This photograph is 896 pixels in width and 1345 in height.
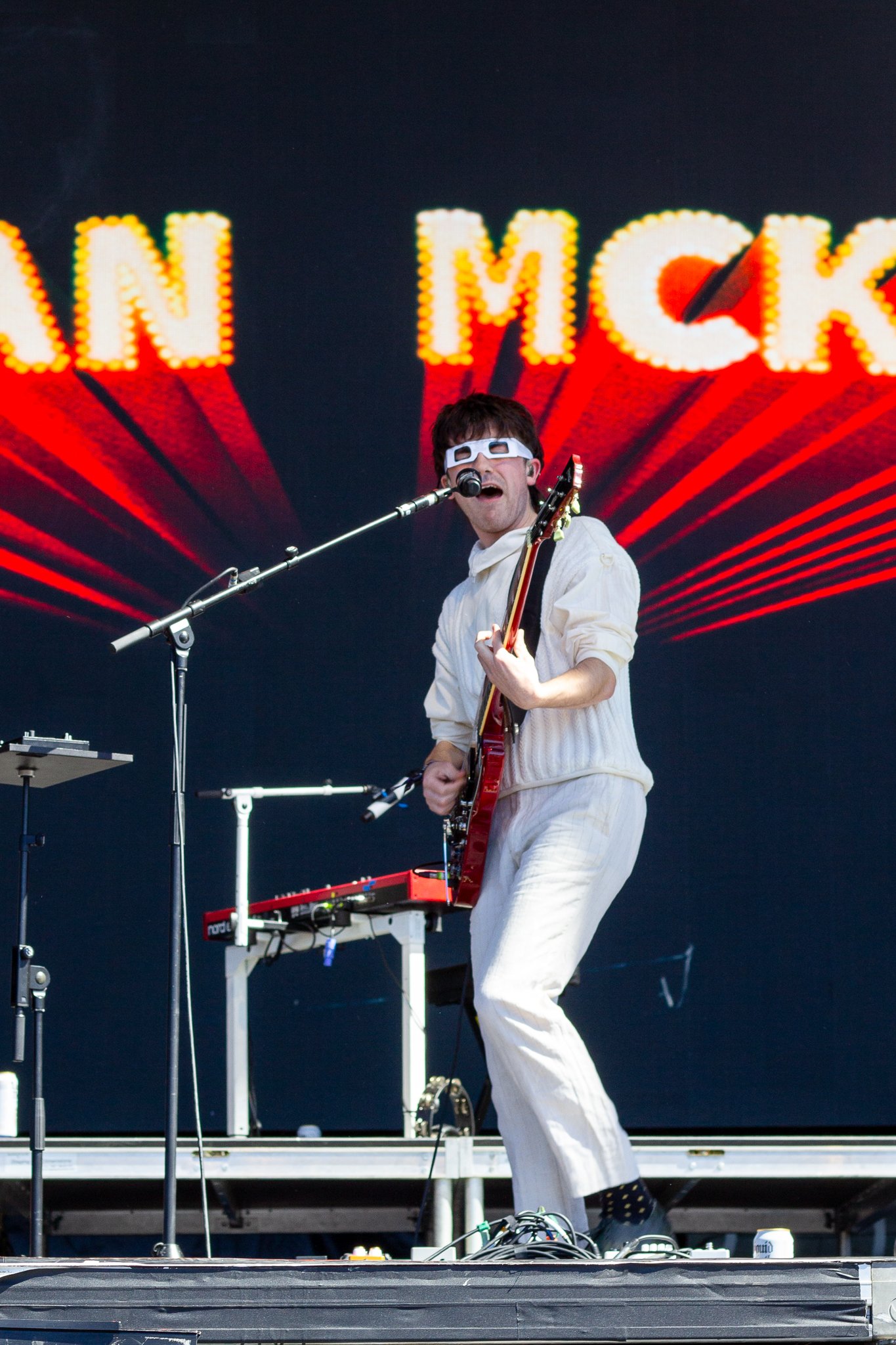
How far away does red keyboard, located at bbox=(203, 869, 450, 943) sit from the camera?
4.89m

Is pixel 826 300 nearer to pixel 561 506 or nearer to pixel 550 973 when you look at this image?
pixel 561 506

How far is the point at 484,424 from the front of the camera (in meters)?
2.96

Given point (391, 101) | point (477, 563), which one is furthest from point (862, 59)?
point (477, 563)

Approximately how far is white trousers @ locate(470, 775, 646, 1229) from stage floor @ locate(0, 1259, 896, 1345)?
2.27 feet

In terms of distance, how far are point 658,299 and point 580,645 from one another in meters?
3.34

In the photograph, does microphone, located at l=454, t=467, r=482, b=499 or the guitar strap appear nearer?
the guitar strap

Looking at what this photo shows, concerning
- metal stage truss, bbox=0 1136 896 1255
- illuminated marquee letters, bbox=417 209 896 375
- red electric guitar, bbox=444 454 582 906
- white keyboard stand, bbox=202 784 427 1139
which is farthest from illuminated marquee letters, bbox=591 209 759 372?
red electric guitar, bbox=444 454 582 906

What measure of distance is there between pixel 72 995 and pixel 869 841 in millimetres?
2775

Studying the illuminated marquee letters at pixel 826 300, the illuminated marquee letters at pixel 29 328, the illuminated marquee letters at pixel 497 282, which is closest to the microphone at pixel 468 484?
the illuminated marquee letters at pixel 497 282

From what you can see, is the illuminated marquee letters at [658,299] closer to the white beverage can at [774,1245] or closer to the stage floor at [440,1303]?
the white beverage can at [774,1245]

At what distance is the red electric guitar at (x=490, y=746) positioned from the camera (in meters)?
2.58

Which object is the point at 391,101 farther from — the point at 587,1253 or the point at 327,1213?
the point at 587,1253

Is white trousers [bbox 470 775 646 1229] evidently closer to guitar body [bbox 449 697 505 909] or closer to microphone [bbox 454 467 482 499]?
guitar body [bbox 449 697 505 909]

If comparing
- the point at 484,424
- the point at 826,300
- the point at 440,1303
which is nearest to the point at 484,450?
the point at 484,424
